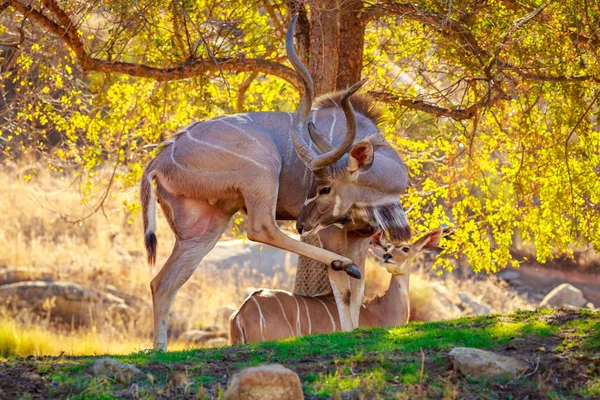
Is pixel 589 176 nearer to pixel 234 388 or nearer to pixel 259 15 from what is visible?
pixel 259 15

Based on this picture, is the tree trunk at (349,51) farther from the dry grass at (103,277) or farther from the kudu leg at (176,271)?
the dry grass at (103,277)

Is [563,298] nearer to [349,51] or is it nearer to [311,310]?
[349,51]

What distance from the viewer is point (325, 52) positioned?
8.30 meters

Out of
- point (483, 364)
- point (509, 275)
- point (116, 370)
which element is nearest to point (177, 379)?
point (116, 370)

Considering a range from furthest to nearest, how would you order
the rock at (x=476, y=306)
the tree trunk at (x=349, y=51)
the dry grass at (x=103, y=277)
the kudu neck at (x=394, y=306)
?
the rock at (x=476, y=306) → the dry grass at (x=103, y=277) → the tree trunk at (x=349, y=51) → the kudu neck at (x=394, y=306)

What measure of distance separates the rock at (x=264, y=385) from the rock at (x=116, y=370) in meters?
0.64

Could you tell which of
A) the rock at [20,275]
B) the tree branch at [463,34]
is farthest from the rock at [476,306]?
the tree branch at [463,34]

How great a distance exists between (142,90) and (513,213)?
14.0ft

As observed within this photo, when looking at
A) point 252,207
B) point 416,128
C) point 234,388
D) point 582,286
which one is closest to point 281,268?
point 582,286

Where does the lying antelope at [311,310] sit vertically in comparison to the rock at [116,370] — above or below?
above

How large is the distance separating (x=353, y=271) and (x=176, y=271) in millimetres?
1338

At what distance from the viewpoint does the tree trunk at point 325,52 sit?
26.9 ft

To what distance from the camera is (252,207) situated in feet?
22.1

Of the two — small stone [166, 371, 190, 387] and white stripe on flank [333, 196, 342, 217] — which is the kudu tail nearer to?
white stripe on flank [333, 196, 342, 217]
